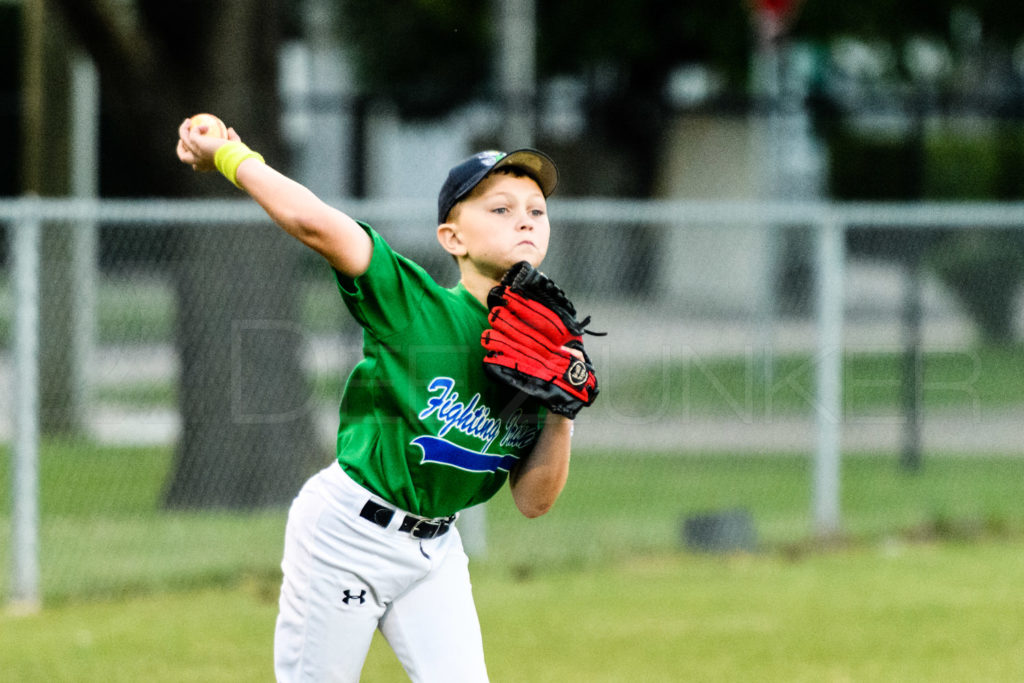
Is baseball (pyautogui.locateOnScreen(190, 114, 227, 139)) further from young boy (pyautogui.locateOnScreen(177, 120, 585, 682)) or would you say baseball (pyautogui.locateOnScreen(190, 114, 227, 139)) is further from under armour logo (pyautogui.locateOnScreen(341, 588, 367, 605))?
under armour logo (pyautogui.locateOnScreen(341, 588, 367, 605))

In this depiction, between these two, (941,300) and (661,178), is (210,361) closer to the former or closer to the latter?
(941,300)

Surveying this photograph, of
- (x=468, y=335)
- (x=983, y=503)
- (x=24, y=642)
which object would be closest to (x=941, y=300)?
(x=983, y=503)

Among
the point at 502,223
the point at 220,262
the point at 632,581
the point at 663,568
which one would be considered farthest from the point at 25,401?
the point at 502,223

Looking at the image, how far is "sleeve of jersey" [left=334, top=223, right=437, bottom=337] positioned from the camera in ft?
11.2

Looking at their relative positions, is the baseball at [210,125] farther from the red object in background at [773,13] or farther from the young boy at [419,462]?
the red object in background at [773,13]

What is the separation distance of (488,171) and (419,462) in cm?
76

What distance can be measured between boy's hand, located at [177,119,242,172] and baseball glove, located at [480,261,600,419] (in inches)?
30.0

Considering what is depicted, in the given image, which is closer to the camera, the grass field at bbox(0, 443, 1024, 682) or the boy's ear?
the boy's ear

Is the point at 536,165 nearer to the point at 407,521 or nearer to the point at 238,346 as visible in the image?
the point at 407,521

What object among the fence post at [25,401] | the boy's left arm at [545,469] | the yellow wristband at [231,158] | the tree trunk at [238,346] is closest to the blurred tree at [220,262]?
the tree trunk at [238,346]

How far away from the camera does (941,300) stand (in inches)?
526

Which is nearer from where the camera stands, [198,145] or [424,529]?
[198,145]

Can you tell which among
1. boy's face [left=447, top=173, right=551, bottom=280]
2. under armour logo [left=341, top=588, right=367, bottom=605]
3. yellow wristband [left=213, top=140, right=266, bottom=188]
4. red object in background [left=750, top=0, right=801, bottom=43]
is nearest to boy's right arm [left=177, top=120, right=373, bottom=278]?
yellow wristband [left=213, top=140, right=266, bottom=188]

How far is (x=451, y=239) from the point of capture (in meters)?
3.67
